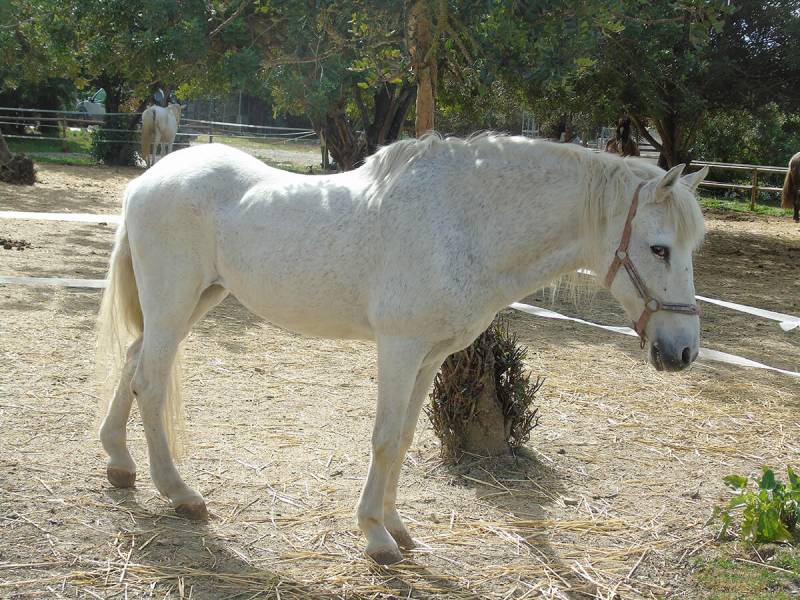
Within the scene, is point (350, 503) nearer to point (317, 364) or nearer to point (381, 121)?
point (317, 364)

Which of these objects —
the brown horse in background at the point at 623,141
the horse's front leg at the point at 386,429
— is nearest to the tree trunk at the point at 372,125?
the brown horse in background at the point at 623,141

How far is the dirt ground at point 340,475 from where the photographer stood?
3203 mm

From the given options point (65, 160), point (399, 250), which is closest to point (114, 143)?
point (65, 160)

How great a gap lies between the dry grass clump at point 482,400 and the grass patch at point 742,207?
55.3 feet

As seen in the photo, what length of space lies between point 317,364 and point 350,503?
7.57ft

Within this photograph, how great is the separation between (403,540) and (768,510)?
63.3 inches

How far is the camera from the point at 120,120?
2306 centimetres

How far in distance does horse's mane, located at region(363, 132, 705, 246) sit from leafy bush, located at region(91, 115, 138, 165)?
20.9 metres

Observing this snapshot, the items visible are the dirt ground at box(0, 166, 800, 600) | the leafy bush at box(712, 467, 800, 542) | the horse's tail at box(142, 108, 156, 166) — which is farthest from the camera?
the horse's tail at box(142, 108, 156, 166)

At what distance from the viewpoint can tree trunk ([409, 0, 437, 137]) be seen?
186 inches

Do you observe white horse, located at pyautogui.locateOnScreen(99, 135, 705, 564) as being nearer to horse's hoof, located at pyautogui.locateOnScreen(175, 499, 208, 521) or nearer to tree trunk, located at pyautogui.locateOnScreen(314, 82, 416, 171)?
horse's hoof, located at pyautogui.locateOnScreen(175, 499, 208, 521)

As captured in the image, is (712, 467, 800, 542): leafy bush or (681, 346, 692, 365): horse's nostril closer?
(681, 346, 692, 365): horse's nostril

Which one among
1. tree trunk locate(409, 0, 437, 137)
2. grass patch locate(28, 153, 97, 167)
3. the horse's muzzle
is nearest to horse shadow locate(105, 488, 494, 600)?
the horse's muzzle

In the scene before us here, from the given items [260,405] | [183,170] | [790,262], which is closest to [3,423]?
[260,405]
